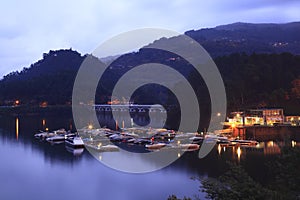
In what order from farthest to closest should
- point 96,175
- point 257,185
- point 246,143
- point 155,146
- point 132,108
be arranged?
point 132,108
point 246,143
point 155,146
point 96,175
point 257,185

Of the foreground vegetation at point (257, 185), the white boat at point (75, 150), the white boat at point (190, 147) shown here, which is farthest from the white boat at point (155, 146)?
the foreground vegetation at point (257, 185)

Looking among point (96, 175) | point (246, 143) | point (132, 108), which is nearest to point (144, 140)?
point (246, 143)

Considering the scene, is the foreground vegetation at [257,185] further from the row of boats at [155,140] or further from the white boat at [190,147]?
the row of boats at [155,140]

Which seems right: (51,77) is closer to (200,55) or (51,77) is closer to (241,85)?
(200,55)

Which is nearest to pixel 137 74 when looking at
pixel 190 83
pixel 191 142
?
pixel 190 83

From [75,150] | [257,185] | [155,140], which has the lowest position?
[75,150]

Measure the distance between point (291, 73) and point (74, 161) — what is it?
11240 mm

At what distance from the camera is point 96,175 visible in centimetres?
797

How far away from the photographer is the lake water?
22.0 feet

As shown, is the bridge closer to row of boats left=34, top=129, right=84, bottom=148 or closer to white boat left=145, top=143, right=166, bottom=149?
row of boats left=34, top=129, right=84, bottom=148

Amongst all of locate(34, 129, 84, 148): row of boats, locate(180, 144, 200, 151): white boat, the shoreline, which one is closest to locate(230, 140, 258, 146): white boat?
Result: locate(180, 144, 200, 151): white boat

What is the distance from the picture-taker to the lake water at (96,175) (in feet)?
22.0

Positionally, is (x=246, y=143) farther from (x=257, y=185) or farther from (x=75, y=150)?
(x=257, y=185)

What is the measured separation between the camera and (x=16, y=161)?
9883 mm
